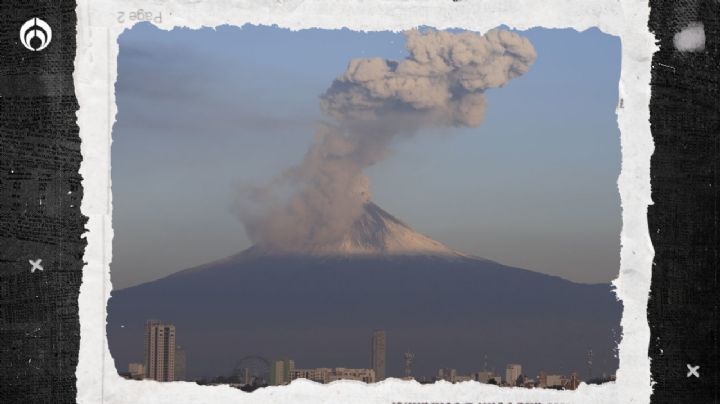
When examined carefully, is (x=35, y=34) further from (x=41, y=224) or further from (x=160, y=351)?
(x=160, y=351)

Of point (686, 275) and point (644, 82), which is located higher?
point (644, 82)

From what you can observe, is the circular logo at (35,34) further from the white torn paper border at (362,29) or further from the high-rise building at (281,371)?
the high-rise building at (281,371)

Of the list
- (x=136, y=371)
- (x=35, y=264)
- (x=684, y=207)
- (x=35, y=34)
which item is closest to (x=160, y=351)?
(x=136, y=371)

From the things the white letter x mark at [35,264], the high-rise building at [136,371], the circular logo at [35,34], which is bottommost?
the high-rise building at [136,371]

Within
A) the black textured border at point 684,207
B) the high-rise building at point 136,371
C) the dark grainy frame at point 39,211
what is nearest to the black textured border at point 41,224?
the dark grainy frame at point 39,211

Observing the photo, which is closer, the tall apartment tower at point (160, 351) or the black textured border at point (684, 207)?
the tall apartment tower at point (160, 351)

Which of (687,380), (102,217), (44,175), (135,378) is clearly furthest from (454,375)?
(44,175)

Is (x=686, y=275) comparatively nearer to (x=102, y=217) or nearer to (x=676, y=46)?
(x=676, y=46)
